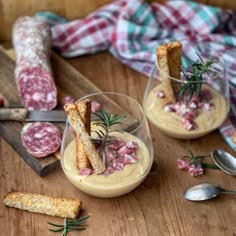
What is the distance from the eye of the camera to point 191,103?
1406mm

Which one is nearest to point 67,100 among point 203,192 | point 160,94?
point 160,94

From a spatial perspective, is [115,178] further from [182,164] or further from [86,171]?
[182,164]

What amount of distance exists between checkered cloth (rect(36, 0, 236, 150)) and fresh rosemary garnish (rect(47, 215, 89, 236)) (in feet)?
1.95

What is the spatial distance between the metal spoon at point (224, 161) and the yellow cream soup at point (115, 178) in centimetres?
18

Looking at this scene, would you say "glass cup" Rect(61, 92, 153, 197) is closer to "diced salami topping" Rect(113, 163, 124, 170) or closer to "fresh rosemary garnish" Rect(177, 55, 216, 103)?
"diced salami topping" Rect(113, 163, 124, 170)

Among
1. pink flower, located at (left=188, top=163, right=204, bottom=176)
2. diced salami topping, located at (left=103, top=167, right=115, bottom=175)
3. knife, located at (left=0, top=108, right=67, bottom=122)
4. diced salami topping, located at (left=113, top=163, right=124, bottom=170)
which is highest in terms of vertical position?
diced salami topping, located at (left=113, top=163, right=124, bottom=170)

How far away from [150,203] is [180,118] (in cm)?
25

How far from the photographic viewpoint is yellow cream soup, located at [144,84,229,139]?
4.57ft

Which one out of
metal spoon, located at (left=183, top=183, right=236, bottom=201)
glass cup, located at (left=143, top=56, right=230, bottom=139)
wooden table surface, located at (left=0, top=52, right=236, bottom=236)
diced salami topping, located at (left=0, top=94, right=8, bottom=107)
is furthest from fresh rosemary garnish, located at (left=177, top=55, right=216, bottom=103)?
diced salami topping, located at (left=0, top=94, right=8, bottom=107)

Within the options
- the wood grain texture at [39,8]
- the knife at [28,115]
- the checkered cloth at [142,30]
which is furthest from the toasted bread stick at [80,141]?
the wood grain texture at [39,8]

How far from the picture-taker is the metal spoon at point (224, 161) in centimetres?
134

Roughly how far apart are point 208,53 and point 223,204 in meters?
0.53

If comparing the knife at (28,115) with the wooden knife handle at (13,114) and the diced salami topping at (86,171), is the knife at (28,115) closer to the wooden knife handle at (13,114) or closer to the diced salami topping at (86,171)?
the wooden knife handle at (13,114)

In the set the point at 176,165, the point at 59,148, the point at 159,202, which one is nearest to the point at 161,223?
the point at 159,202
